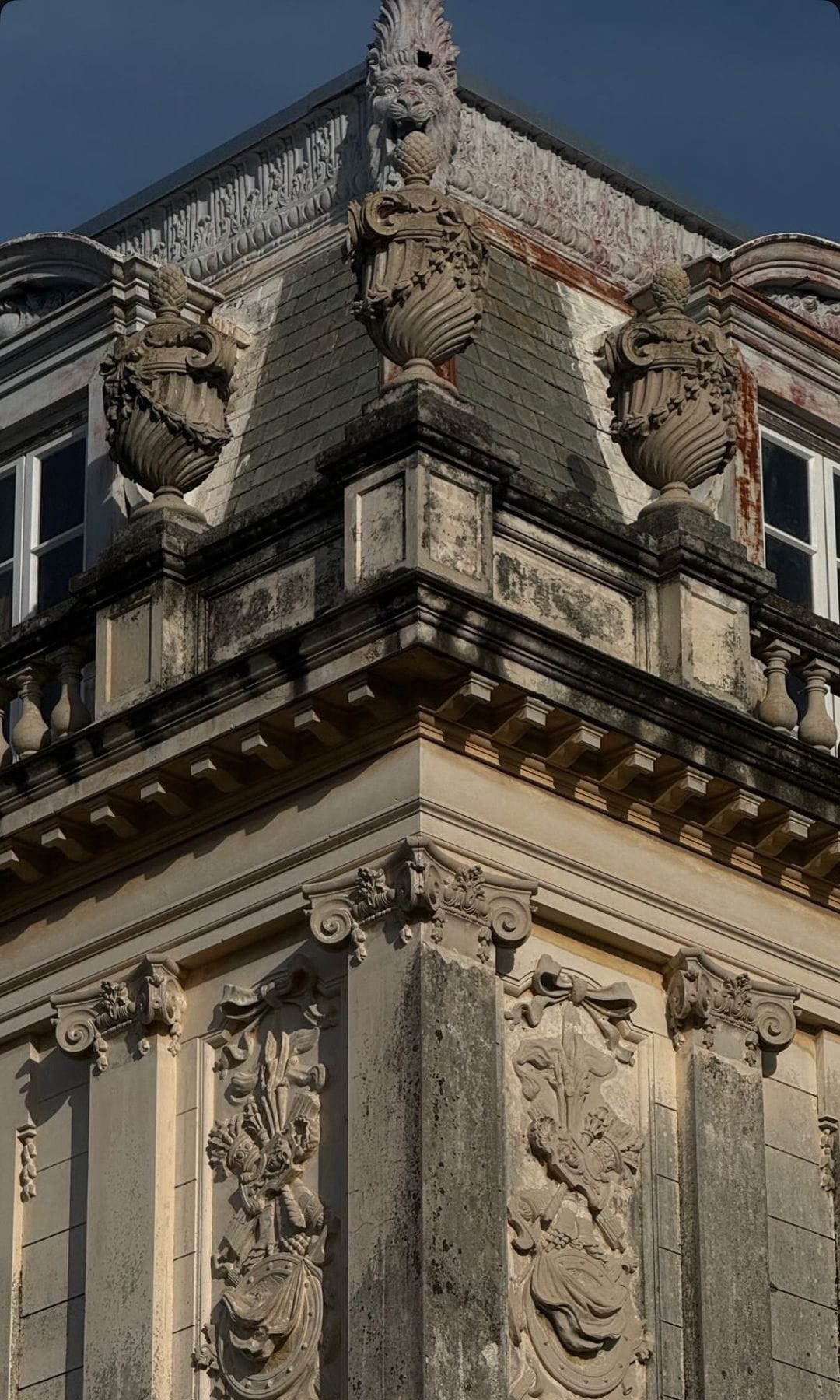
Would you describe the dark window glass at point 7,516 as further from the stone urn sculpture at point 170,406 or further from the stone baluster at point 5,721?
the stone urn sculpture at point 170,406

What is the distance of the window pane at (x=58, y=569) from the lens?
23.0m

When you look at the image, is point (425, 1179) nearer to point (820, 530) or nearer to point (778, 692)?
point (778, 692)

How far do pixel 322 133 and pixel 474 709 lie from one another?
542 cm

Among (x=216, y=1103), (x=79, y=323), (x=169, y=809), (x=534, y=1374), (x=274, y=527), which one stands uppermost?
(x=79, y=323)

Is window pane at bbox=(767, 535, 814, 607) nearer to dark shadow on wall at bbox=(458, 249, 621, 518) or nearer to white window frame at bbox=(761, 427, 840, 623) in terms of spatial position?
white window frame at bbox=(761, 427, 840, 623)

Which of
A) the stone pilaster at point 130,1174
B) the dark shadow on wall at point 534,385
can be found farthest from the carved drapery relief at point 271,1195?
the dark shadow on wall at point 534,385

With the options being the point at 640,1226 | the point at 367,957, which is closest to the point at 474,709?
the point at 367,957

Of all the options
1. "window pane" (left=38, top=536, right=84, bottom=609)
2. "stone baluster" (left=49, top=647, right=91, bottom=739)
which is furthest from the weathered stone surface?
"window pane" (left=38, top=536, right=84, bottom=609)

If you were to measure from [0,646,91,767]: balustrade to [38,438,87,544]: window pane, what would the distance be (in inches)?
80.9

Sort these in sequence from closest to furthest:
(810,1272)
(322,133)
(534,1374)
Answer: (534,1374), (810,1272), (322,133)

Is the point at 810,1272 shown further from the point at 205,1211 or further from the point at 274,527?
the point at 274,527

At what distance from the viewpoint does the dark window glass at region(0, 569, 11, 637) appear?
2325cm

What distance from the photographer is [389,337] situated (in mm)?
20062

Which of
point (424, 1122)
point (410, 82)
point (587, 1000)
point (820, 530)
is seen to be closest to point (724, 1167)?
point (587, 1000)
